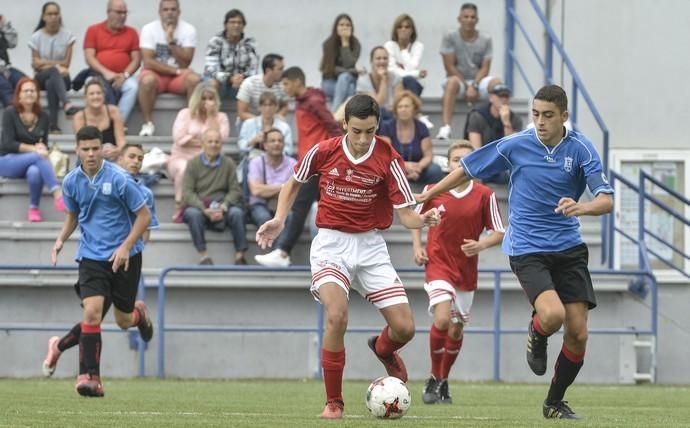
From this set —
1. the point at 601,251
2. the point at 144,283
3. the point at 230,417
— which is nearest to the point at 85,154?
the point at 230,417

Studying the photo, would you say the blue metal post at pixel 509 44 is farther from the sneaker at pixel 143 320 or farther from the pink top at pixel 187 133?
the sneaker at pixel 143 320

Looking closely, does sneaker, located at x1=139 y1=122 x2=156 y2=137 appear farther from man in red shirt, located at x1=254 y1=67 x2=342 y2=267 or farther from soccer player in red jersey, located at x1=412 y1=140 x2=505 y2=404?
soccer player in red jersey, located at x1=412 y1=140 x2=505 y2=404

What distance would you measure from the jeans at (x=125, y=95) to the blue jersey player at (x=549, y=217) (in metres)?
9.49

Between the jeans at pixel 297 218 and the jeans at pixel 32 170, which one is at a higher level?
the jeans at pixel 32 170

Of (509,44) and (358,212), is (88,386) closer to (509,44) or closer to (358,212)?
(358,212)

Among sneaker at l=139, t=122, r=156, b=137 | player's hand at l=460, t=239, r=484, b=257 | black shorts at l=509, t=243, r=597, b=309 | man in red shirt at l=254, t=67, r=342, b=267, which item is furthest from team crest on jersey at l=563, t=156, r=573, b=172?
sneaker at l=139, t=122, r=156, b=137

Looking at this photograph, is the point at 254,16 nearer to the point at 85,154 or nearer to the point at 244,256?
the point at 244,256

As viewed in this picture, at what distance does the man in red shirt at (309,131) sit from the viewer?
16.4 metres

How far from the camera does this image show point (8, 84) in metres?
18.4

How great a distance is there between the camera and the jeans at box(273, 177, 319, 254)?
54.0 feet

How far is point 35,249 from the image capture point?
16.9 m

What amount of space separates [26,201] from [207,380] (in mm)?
3344

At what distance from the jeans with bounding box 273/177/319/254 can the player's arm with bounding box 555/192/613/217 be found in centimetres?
748

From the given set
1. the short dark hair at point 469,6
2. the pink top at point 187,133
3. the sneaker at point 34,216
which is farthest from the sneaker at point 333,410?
the short dark hair at point 469,6
